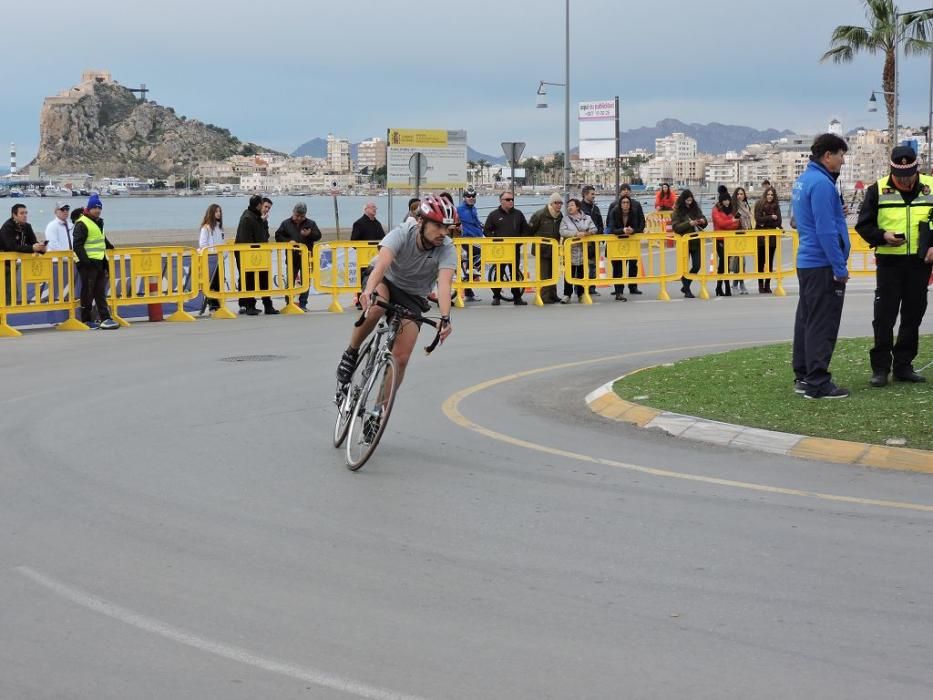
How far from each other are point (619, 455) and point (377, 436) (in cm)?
180

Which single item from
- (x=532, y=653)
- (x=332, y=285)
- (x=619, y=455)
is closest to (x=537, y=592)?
(x=532, y=653)

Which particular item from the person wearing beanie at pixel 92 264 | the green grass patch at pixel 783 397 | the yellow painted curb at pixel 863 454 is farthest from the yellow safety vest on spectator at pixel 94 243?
the yellow painted curb at pixel 863 454

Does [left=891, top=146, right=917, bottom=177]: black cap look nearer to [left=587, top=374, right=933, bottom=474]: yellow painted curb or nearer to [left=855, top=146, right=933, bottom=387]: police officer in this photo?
[left=855, top=146, right=933, bottom=387]: police officer

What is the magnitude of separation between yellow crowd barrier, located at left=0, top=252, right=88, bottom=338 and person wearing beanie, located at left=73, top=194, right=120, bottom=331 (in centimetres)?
24

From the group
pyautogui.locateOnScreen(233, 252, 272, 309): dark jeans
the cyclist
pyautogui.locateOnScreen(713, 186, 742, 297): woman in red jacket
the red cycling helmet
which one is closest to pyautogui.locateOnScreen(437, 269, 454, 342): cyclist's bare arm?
the cyclist

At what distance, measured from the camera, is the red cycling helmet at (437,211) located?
31.1 feet

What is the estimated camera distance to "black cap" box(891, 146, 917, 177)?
1155 cm

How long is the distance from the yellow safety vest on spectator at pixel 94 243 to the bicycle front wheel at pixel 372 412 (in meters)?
12.5

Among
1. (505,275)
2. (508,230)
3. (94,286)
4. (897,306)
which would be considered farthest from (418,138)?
(897,306)

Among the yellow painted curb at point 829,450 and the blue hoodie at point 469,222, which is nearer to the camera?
the yellow painted curb at point 829,450

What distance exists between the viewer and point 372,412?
9.47 m

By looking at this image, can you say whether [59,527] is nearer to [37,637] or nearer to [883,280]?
[37,637]

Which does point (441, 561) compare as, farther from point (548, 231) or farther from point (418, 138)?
point (418, 138)

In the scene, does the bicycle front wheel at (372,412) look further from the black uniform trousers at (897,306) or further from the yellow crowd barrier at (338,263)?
the yellow crowd barrier at (338,263)
